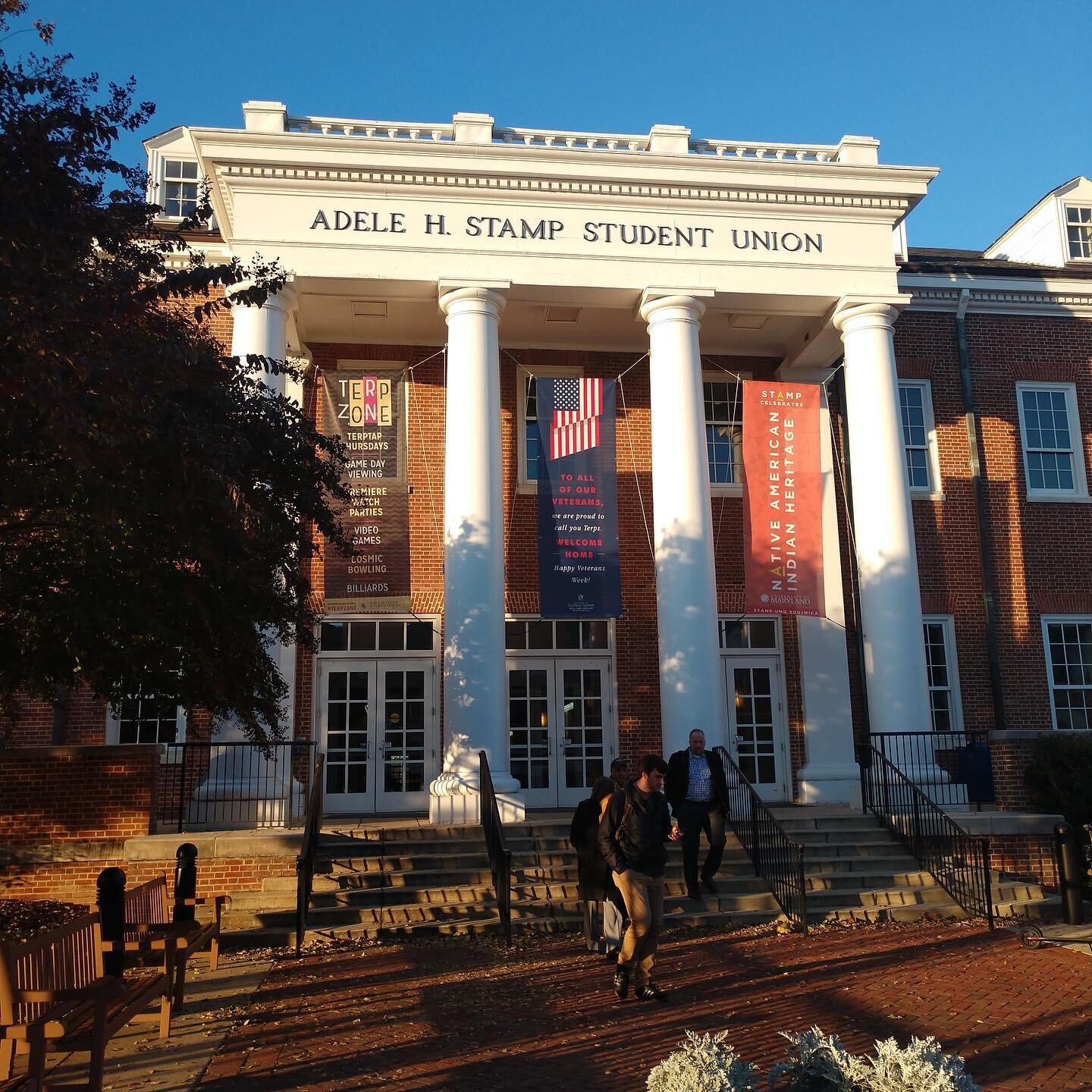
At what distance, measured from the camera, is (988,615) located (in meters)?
19.9

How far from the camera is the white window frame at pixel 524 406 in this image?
19.2 meters

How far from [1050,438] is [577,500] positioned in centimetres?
1012

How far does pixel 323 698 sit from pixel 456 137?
904 cm

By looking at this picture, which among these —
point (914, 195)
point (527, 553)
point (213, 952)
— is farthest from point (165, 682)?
point (914, 195)

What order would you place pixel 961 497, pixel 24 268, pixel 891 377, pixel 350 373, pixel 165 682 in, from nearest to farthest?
pixel 24 268 → pixel 165 682 → pixel 350 373 → pixel 891 377 → pixel 961 497

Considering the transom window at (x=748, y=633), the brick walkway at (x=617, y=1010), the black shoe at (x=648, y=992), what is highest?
the transom window at (x=748, y=633)

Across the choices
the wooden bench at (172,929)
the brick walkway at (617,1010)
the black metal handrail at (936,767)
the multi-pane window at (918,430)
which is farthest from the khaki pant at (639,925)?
the multi-pane window at (918,430)

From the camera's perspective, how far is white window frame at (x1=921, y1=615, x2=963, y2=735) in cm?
1962

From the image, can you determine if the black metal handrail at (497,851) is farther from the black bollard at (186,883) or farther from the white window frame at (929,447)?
the white window frame at (929,447)

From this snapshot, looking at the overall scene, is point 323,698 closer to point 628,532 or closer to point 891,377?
point 628,532

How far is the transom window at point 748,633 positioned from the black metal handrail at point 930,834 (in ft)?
14.0

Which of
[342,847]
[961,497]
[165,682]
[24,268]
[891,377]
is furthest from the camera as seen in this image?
[961,497]

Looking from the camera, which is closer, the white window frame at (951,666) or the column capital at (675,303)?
the column capital at (675,303)

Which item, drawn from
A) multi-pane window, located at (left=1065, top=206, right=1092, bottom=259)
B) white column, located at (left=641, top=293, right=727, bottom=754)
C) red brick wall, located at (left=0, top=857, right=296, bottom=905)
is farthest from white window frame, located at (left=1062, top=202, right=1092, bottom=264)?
red brick wall, located at (left=0, top=857, right=296, bottom=905)
